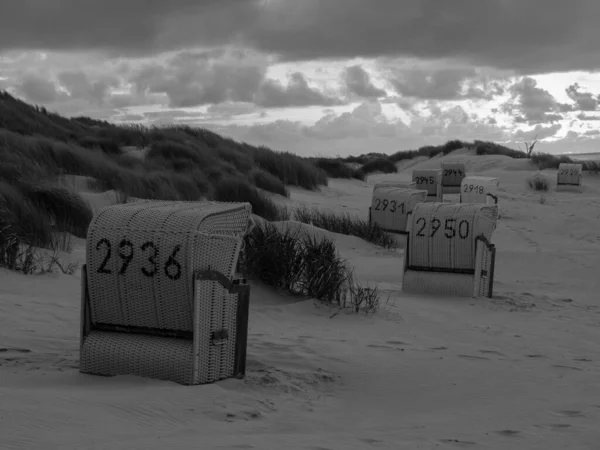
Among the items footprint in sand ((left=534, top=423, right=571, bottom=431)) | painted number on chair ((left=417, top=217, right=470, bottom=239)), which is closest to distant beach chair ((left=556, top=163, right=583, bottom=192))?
painted number on chair ((left=417, top=217, right=470, bottom=239))

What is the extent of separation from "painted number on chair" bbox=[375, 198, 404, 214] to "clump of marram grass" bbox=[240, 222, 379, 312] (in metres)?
5.10

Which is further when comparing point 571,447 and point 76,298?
point 76,298

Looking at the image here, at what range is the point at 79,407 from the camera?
3539mm

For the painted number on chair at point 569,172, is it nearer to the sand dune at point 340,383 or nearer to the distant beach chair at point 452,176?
the distant beach chair at point 452,176

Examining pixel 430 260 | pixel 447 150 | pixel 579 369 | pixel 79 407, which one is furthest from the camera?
pixel 447 150

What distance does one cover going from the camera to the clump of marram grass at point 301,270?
21.5ft

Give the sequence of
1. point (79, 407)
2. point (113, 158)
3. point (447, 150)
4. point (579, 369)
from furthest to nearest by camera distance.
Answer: point (447, 150) < point (113, 158) < point (579, 369) < point (79, 407)

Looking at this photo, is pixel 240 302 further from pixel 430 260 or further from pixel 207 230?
pixel 430 260

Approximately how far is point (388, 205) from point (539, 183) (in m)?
14.5

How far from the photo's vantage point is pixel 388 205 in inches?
485

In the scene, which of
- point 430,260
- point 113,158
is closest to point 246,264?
point 430,260

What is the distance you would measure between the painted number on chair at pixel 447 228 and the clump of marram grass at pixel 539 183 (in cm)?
1835

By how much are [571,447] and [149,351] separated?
214 centimetres

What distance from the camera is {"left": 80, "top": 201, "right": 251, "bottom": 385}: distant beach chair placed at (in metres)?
4.19
